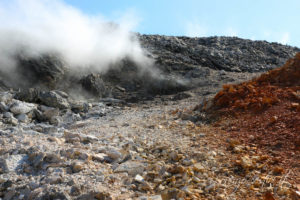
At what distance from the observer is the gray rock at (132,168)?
3.35 m

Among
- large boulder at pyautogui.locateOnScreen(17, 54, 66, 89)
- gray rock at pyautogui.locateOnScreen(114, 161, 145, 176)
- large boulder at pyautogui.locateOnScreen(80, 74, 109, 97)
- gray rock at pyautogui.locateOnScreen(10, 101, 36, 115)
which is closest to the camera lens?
gray rock at pyautogui.locateOnScreen(114, 161, 145, 176)

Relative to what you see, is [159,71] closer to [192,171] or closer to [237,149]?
[237,149]

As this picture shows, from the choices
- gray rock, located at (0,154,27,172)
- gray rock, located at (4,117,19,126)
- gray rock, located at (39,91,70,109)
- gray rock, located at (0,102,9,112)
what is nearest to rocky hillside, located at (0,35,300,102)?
gray rock, located at (39,91,70,109)

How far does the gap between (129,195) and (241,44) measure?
1898 cm

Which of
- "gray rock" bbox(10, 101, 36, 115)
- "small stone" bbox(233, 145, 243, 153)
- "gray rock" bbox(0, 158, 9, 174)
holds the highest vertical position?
"gray rock" bbox(10, 101, 36, 115)

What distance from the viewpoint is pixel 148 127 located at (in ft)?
20.5

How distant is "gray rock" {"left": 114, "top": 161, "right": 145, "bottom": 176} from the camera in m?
3.35

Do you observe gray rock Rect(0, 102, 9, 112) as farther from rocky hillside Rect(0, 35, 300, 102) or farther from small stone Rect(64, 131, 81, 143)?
small stone Rect(64, 131, 81, 143)

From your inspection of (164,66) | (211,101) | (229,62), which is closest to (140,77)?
(164,66)

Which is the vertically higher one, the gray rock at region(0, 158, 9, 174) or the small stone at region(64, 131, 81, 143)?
the small stone at region(64, 131, 81, 143)

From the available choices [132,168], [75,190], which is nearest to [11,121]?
[132,168]

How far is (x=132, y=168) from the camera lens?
340 centimetres

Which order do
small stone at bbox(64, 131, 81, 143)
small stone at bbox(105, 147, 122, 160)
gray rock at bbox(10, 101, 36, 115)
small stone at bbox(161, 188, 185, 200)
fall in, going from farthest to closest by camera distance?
1. gray rock at bbox(10, 101, 36, 115)
2. small stone at bbox(64, 131, 81, 143)
3. small stone at bbox(105, 147, 122, 160)
4. small stone at bbox(161, 188, 185, 200)

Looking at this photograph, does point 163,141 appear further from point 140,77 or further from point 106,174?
point 140,77
